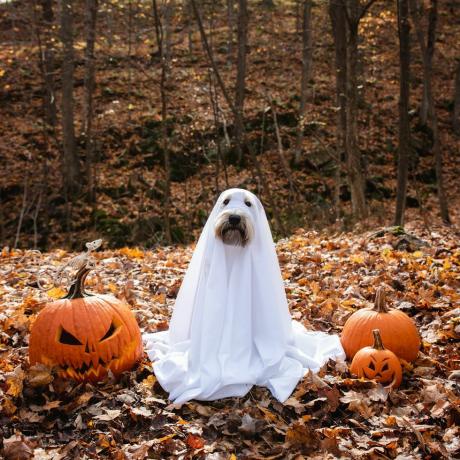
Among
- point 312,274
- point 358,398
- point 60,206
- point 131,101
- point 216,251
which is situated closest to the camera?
point 358,398

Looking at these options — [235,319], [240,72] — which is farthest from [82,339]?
[240,72]

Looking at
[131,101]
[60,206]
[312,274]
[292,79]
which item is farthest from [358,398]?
[292,79]

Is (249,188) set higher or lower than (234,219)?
lower

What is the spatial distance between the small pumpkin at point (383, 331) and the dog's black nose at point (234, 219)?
1.44 meters

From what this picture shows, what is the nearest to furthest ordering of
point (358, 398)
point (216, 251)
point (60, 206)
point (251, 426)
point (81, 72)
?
1. point (251, 426)
2. point (358, 398)
3. point (216, 251)
4. point (60, 206)
5. point (81, 72)

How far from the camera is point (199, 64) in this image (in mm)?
25609

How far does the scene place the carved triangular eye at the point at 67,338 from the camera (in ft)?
14.2

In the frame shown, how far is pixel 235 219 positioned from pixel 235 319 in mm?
866

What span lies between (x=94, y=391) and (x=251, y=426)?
1.29 meters

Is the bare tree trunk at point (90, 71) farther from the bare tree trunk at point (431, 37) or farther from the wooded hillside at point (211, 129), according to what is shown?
the bare tree trunk at point (431, 37)

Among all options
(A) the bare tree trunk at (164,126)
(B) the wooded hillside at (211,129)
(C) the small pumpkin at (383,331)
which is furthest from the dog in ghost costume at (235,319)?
(A) the bare tree trunk at (164,126)

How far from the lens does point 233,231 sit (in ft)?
14.9

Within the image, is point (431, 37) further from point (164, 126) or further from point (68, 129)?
point (68, 129)

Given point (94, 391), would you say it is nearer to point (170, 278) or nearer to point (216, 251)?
point (216, 251)
